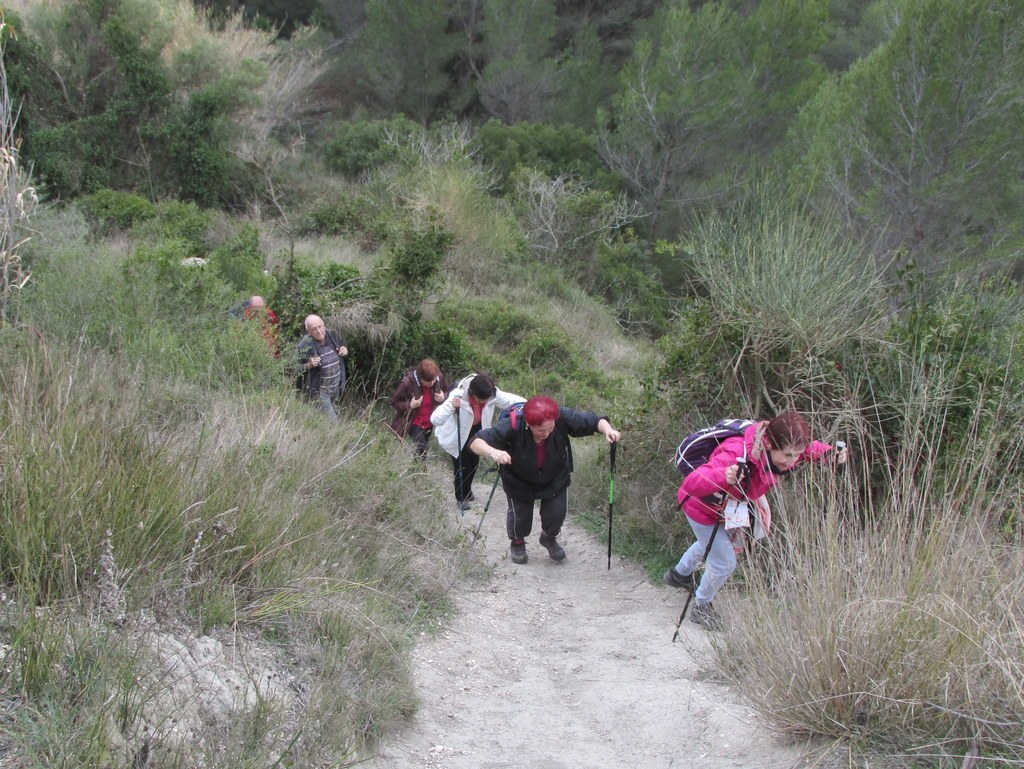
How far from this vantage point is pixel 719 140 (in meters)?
20.0

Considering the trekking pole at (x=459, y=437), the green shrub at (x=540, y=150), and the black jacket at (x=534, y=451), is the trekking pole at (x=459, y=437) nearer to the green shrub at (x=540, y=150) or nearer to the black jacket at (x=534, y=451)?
the black jacket at (x=534, y=451)

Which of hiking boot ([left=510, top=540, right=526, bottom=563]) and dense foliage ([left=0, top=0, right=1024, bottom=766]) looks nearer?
dense foliage ([left=0, top=0, right=1024, bottom=766])

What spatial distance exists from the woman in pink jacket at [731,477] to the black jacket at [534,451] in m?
1.42

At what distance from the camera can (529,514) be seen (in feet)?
24.7

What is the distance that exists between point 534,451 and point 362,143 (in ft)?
55.7

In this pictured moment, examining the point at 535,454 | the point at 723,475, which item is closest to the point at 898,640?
the point at 723,475

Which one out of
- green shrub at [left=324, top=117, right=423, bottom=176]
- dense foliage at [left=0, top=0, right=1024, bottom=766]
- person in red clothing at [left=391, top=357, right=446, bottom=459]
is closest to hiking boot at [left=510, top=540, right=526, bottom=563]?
dense foliage at [left=0, top=0, right=1024, bottom=766]

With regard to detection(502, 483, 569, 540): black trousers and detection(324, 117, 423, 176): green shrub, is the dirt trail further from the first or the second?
detection(324, 117, 423, 176): green shrub

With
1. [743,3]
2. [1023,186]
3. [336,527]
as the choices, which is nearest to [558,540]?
[336,527]

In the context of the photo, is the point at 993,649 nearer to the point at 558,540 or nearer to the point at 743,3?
the point at 558,540

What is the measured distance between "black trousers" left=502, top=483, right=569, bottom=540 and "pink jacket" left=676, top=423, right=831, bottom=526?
186cm

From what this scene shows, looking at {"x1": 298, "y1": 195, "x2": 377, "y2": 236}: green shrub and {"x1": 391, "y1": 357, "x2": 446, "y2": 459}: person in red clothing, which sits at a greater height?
{"x1": 298, "y1": 195, "x2": 377, "y2": 236}: green shrub

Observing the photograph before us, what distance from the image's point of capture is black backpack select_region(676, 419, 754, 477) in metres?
5.84

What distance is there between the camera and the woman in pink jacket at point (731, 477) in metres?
5.32
